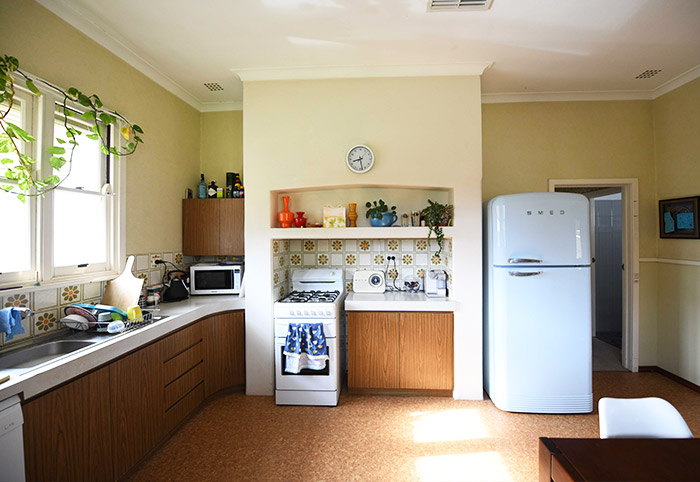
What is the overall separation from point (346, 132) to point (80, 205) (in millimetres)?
2120

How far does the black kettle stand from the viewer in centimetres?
305

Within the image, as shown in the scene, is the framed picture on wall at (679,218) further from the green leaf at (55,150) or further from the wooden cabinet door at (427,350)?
the green leaf at (55,150)

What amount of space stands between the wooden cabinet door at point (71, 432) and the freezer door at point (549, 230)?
2.89m

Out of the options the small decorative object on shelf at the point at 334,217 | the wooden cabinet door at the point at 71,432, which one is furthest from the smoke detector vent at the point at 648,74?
the wooden cabinet door at the point at 71,432

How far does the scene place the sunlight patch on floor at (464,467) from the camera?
204 centimetres

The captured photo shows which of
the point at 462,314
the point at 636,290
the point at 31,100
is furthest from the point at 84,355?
the point at 636,290

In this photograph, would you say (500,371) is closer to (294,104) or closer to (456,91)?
(456,91)

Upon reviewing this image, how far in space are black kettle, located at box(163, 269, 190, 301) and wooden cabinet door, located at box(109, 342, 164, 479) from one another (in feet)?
2.86

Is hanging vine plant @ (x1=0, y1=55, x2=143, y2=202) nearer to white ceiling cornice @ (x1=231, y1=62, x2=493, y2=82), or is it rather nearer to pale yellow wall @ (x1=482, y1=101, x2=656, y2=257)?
white ceiling cornice @ (x1=231, y1=62, x2=493, y2=82)

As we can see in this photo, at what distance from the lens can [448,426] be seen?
2.57 metres

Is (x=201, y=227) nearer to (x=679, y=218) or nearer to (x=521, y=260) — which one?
(x=521, y=260)

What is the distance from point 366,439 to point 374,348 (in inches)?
29.8

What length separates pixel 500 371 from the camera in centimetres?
283

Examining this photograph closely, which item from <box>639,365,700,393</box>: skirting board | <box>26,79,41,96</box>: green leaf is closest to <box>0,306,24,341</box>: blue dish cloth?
<box>26,79,41,96</box>: green leaf
